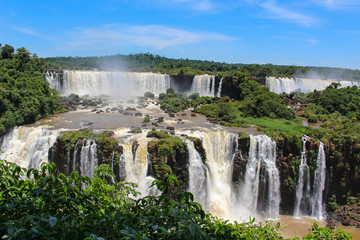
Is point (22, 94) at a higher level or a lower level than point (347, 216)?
higher

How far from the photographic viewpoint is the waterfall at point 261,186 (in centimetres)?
1980

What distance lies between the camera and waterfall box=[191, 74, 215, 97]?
40344mm

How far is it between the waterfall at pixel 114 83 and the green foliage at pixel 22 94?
485 centimetres

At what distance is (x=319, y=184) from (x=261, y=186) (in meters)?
4.57

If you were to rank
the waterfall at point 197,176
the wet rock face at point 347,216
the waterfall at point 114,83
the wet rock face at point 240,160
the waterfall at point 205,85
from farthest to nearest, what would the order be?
the waterfall at point 205,85 < the waterfall at point 114,83 < the wet rock face at point 240,160 < the wet rock face at point 347,216 < the waterfall at point 197,176

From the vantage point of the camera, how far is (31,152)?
63.5 ft

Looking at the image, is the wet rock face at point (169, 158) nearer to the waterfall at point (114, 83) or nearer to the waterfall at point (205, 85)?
the waterfall at point (205, 85)

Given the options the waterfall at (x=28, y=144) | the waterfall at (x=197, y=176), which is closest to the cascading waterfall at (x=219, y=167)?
the waterfall at (x=197, y=176)

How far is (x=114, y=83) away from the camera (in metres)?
40.3

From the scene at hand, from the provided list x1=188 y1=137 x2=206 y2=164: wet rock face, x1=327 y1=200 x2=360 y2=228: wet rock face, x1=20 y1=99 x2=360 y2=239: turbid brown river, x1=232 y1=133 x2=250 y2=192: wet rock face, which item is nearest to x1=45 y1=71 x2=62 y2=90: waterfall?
x1=20 y1=99 x2=360 y2=239: turbid brown river

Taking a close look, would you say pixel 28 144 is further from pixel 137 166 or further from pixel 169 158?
pixel 169 158

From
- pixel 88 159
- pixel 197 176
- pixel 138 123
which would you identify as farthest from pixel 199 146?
pixel 88 159

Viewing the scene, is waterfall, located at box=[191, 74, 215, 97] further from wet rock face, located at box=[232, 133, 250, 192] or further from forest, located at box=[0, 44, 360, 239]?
wet rock face, located at box=[232, 133, 250, 192]

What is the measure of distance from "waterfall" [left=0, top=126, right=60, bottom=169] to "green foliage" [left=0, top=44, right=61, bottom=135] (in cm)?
82
